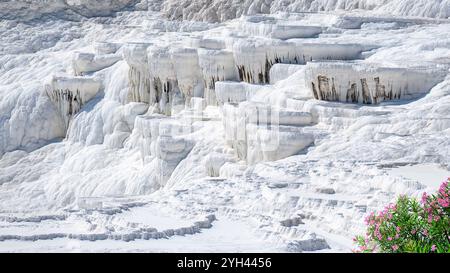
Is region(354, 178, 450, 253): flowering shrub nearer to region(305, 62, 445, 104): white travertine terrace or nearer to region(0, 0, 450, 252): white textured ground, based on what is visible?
region(0, 0, 450, 252): white textured ground

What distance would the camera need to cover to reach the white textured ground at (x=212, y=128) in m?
14.2

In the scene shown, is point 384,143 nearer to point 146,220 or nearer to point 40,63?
point 146,220

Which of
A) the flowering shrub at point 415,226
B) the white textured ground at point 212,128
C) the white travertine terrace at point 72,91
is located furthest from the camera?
the white travertine terrace at point 72,91

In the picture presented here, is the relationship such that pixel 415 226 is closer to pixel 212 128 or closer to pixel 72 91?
pixel 212 128

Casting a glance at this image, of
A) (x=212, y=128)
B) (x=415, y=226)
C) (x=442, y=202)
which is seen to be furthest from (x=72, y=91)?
(x=442, y=202)

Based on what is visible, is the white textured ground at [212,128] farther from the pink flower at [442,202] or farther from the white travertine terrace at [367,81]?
the pink flower at [442,202]

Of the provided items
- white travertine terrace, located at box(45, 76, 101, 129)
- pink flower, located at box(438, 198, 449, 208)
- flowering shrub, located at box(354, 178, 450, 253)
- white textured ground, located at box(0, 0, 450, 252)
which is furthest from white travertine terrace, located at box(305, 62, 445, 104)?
pink flower, located at box(438, 198, 449, 208)

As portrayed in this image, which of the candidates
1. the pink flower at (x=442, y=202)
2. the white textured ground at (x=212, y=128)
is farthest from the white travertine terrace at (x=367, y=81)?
the pink flower at (x=442, y=202)

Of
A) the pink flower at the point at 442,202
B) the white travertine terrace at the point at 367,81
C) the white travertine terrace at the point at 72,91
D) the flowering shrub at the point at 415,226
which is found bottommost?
the white travertine terrace at the point at 72,91

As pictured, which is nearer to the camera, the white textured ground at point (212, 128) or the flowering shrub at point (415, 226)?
the flowering shrub at point (415, 226)

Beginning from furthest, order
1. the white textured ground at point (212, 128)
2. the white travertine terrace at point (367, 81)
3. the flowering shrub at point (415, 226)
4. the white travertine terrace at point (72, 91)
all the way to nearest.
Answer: the white travertine terrace at point (72, 91) < the white travertine terrace at point (367, 81) < the white textured ground at point (212, 128) < the flowering shrub at point (415, 226)

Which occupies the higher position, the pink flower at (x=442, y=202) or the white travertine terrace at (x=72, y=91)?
the pink flower at (x=442, y=202)

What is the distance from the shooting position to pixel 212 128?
24.9 m

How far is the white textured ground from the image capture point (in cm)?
1423
